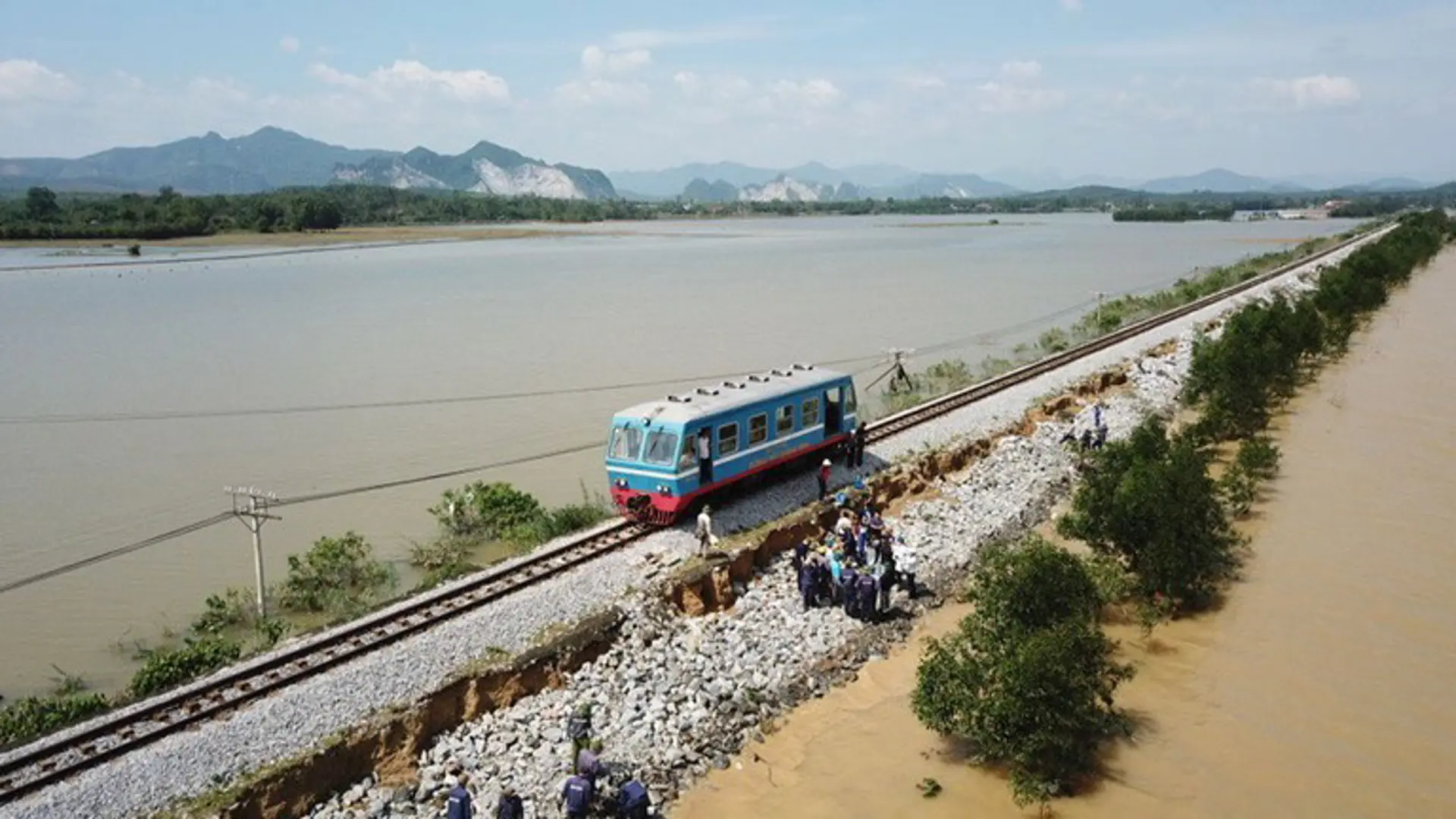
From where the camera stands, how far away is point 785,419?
64.5 ft

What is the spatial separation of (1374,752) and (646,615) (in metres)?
9.43

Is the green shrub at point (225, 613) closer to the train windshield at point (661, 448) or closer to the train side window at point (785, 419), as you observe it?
the train windshield at point (661, 448)

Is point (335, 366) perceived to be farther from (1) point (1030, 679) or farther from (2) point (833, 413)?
(1) point (1030, 679)

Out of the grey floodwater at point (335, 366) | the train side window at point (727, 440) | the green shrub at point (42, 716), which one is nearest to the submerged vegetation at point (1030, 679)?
the train side window at point (727, 440)

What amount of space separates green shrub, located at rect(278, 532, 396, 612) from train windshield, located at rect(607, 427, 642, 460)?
15.1ft

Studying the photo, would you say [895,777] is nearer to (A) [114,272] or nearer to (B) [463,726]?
(B) [463,726]

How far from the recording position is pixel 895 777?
12219mm

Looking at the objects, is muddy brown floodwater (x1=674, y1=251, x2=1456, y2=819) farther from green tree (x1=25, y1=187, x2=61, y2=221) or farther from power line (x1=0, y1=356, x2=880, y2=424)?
green tree (x1=25, y1=187, x2=61, y2=221)

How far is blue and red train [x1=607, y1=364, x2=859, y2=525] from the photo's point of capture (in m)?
17.0

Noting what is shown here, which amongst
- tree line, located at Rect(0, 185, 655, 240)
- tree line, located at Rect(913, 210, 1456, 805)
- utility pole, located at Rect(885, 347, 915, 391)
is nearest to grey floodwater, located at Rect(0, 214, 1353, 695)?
utility pole, located at Rect(885, 347, 915, 391)

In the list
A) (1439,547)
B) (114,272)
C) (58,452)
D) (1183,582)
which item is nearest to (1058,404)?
(1439,547)

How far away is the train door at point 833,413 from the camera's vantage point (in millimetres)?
21078

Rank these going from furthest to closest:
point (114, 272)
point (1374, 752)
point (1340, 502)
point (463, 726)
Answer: point (114, 272) → point (1340, 502) → point (1374, 752) → point (463, 726)

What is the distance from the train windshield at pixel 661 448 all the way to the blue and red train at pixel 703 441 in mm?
12
